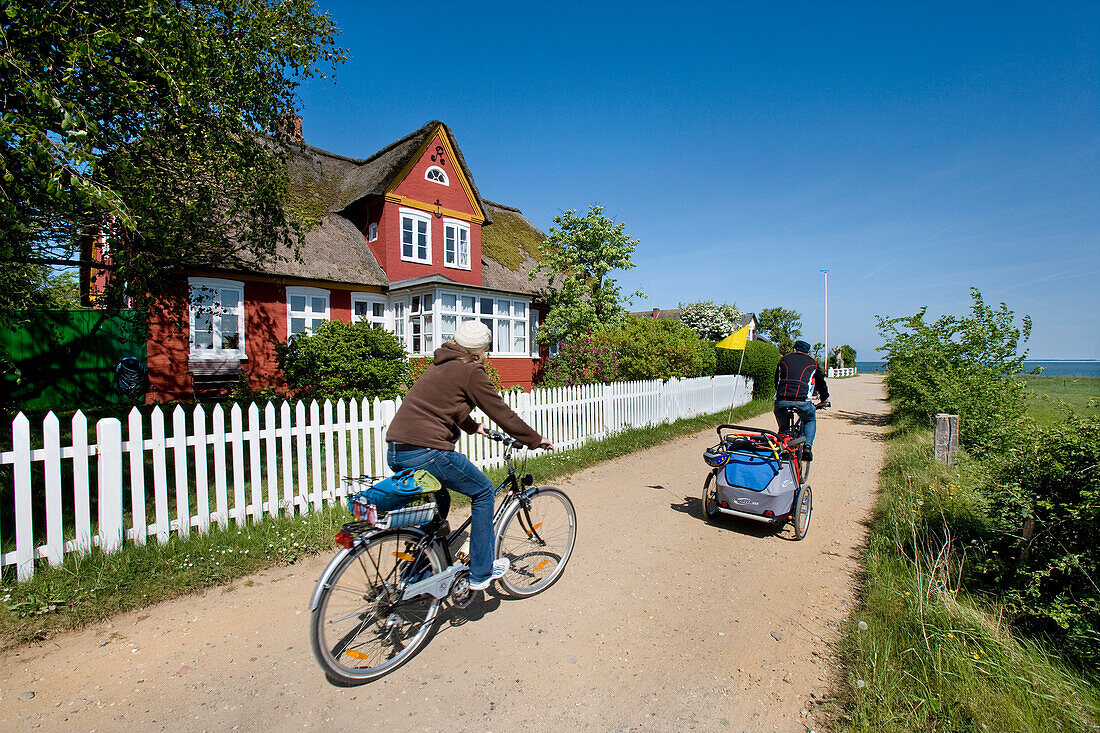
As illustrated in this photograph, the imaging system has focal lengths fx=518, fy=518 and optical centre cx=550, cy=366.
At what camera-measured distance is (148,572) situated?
3963 mm

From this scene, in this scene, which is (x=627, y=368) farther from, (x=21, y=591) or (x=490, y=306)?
(x=21, y=591)

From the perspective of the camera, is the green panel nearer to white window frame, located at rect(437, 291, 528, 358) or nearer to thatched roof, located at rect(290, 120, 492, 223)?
thatched roof, located at rect(290, 120, 492, 223)

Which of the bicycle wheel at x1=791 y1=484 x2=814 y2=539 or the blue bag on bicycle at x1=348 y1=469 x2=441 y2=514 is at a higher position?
the blue bag on bicycle at x1=348 y1=469 x2=441 y2=514

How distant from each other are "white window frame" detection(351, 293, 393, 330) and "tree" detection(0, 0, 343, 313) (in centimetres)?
735

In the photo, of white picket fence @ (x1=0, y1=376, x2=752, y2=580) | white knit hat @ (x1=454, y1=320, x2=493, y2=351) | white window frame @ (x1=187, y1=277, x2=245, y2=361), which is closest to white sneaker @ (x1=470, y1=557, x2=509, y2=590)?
white picket fence @ (x1=0, y1=376, x2=752, y2=580)

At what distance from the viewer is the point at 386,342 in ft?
31.6

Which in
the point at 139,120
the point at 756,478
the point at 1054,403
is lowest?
the point at 756,478

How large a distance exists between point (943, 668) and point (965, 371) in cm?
1053

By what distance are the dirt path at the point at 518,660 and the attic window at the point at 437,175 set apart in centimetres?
1597

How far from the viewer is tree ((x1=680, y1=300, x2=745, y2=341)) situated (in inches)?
2023

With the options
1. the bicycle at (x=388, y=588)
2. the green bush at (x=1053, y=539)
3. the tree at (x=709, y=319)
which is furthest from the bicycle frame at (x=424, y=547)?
the tree at (x=709, y=319)

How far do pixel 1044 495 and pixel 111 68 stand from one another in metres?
8.48

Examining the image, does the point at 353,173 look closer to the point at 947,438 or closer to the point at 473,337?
the point at 473,337

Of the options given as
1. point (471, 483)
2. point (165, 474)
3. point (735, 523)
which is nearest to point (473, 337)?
point (471, 483)
